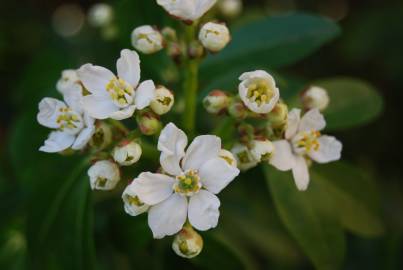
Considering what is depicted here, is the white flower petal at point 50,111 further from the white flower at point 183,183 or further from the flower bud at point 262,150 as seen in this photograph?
the flower bud at point 262,150

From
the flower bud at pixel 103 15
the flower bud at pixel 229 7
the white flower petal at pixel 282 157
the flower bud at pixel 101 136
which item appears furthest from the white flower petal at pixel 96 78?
the flower bud at pixel 229 7

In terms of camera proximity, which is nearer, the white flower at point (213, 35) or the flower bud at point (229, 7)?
the white flower at point (213, 35)

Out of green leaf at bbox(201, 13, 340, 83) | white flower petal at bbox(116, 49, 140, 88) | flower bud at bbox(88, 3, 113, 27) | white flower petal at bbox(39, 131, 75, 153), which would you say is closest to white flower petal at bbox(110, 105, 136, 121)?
white flower petal at bbox(116, 49, 140, 88)

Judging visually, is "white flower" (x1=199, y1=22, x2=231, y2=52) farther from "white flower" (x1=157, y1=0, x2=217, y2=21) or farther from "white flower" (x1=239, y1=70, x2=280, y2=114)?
"white flower" (x1=239, y1=70, x2=280, y2=114)

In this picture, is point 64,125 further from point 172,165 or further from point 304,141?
point 304,141

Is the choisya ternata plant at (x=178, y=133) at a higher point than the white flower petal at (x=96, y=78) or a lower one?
lower

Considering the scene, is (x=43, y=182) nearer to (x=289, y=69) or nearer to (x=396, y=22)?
(x=289, y=69)
